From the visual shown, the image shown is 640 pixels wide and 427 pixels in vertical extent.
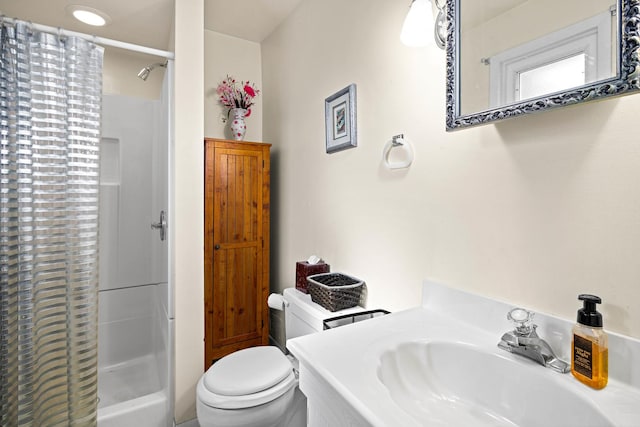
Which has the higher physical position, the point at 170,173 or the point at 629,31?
the point at 629,31

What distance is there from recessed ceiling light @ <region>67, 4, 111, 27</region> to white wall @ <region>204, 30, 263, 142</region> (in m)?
0.63

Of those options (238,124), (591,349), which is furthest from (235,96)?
(591,349)

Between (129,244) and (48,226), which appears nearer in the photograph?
(48,226)

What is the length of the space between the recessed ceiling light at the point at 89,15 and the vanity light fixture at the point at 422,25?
Answer: 1920mm

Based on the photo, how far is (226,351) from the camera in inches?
80.0

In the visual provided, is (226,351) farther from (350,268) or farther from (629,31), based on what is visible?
(629,31)

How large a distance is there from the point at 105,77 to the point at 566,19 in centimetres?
275

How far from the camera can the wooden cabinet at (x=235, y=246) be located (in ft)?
6.48

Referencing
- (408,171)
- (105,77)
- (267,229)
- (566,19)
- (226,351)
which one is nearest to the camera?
(566,19)

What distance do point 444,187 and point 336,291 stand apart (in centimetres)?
62

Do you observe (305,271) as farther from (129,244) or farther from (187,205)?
(129,244)

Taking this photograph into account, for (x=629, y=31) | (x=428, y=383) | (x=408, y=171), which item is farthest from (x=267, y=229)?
(x=629, y=31)

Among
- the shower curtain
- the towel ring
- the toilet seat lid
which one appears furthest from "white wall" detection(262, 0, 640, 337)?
the shower curtain

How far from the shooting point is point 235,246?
2049 mm
